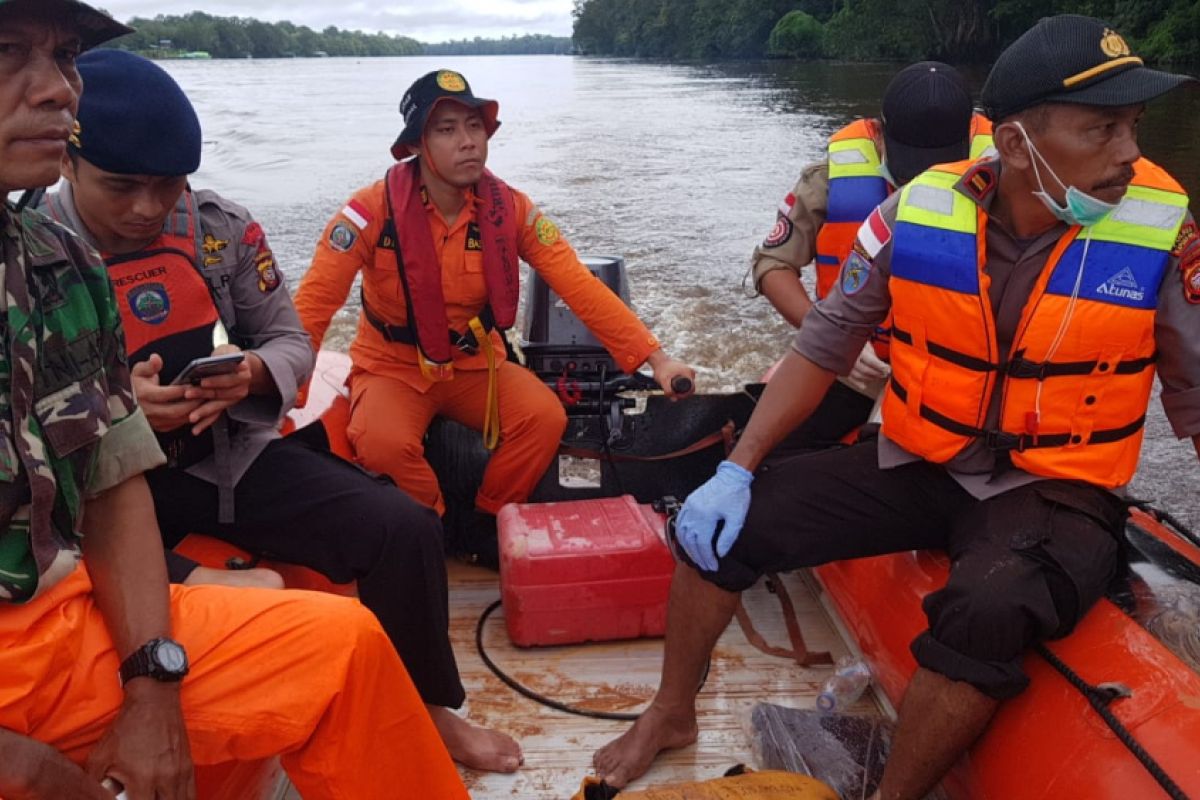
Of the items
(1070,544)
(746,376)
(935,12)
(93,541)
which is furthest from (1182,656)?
(935,12)

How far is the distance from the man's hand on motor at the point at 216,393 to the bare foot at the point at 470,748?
2.32 feet

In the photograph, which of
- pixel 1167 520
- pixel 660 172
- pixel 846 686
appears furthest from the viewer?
pixel 660 172

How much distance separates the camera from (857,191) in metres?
2.88

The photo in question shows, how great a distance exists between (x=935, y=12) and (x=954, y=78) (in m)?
37.6

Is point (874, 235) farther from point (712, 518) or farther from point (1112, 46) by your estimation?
point (712, 518)

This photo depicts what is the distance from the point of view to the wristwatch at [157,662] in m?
1.37

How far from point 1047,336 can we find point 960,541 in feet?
1.32

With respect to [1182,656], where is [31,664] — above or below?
above

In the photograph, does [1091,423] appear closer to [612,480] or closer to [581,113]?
[612,480]

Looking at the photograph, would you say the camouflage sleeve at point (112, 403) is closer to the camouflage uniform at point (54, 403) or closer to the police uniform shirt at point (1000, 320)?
the camouflage uniform at point (54, 403)

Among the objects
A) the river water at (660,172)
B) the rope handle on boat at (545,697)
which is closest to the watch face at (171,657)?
the rope handle on boat at (545,697)

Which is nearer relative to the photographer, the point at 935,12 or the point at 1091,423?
the point at 1091,423

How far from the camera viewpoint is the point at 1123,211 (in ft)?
6.13

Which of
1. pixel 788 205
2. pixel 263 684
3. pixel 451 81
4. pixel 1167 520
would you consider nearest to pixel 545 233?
pixel 451 81
